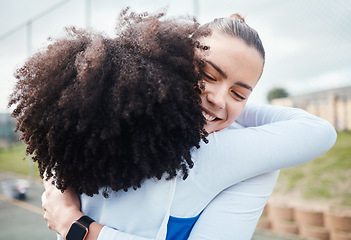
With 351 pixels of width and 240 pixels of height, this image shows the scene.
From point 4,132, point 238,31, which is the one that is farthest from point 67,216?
point 4,132

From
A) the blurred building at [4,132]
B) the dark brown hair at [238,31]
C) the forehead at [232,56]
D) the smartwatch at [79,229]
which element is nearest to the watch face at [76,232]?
the smartwatch at [79,229]

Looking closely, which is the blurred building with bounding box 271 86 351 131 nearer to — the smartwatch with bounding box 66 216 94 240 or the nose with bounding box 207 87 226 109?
the nose with bounding box 207 87 226 109

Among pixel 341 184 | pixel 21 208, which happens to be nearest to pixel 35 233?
pixel 21 208

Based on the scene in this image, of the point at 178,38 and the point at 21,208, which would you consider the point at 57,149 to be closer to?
the point at 178,38

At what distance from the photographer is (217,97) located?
1.04 m

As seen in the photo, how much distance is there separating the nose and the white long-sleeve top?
0.11 m

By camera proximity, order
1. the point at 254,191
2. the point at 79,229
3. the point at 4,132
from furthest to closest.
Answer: the point at 4,132, the point at 254,191, the point at 79,229

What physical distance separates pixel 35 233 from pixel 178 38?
15.6 feet

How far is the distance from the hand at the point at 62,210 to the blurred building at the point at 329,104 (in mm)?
4449

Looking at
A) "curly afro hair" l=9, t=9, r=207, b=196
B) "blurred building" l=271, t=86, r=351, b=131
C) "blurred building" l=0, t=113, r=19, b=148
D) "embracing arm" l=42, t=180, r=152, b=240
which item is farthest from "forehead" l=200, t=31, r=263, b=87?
"blurred building" l=0, t=113, r=19, b=148

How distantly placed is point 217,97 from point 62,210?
2.05ft

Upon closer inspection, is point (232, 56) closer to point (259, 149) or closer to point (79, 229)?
point (259, 149)

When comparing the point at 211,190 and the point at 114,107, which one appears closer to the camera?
the point at 114,107

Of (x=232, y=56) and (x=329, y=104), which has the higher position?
(x=232, y=56)
